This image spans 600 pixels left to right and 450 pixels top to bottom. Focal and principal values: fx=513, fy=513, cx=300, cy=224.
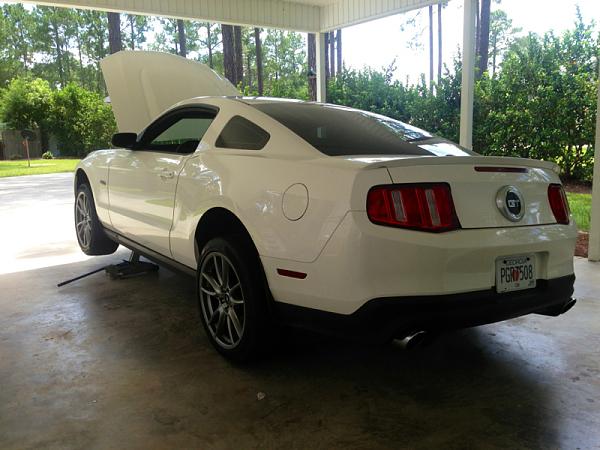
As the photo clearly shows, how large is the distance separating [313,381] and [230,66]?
17.3 m

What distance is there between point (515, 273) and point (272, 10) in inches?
316

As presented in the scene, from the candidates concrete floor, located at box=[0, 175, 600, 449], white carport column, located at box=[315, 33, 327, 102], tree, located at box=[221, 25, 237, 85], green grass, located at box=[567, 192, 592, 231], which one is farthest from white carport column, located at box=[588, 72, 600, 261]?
tree, located at box=[221, 25, 237, 85]

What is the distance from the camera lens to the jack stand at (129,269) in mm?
4688

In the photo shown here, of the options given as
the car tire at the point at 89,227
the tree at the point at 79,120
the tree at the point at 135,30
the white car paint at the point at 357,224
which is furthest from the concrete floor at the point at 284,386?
the tree at the point at 135,30

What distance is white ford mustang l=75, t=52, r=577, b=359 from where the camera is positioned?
2.15 metres

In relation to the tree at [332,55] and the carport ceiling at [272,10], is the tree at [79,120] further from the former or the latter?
the carport ceiling at [272,10]

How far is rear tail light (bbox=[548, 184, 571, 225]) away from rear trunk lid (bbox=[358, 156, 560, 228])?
2.6 inches

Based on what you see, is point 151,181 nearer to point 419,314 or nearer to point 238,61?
point 419,314

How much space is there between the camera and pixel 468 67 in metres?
6.37

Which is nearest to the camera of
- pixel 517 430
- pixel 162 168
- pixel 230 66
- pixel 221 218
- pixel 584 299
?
pixel 517 430

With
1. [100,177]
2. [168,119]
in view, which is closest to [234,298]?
[168,119]

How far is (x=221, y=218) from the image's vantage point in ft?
9.61

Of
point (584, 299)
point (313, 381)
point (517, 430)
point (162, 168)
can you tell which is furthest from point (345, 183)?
point (584, 299)

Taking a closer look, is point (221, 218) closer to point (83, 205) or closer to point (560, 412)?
point (560, 412)
